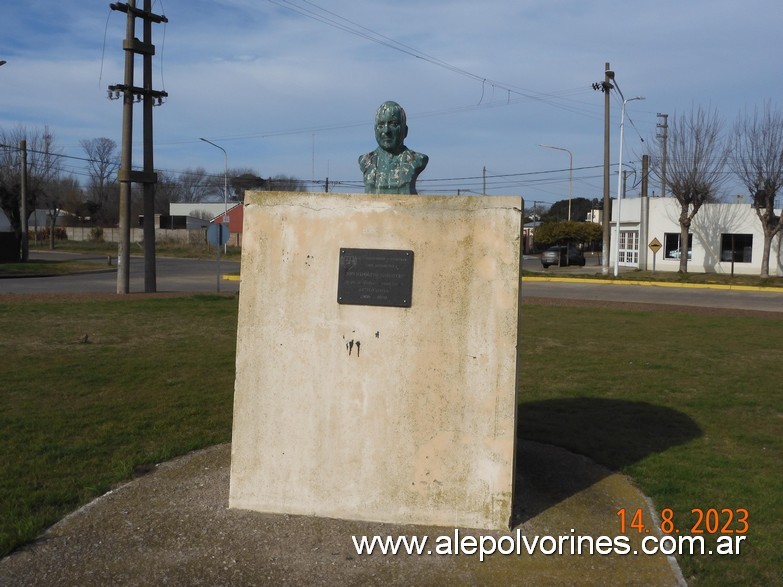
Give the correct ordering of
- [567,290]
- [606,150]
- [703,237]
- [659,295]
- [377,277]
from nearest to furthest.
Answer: [377,277] → [659,295] → [567,290] → [606,150] → [703,237]

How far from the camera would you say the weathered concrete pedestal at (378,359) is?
4562 millimetres

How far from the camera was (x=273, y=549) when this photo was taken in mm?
4312

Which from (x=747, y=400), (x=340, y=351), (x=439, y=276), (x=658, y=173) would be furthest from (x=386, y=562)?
(x=658, y=173)

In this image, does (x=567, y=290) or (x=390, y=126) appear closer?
(x=390, y=126)

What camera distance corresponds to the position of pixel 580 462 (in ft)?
19.6

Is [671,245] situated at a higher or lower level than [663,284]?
higher

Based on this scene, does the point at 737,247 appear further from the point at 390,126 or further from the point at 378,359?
the point at 378,359

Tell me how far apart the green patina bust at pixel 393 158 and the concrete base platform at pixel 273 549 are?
2.14 m

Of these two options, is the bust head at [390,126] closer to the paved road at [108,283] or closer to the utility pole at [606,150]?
the paved road at [108,283]

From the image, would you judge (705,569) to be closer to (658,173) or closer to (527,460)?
(527,460)

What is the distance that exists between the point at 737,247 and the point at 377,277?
3658cm

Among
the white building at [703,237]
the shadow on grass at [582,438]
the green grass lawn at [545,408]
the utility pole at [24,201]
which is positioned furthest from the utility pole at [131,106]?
the white building at [703,237]

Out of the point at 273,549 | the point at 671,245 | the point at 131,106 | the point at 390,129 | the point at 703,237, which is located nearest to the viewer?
the point at 273,549

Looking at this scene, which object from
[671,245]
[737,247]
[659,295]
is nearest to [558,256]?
[671,245]
